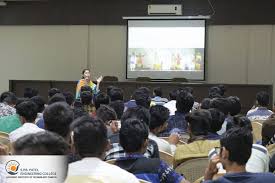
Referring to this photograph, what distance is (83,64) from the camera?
12.9 meters

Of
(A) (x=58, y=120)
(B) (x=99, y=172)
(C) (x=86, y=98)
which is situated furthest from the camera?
(C) (x=86, y=98)

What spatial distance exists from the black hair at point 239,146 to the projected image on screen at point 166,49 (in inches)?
387

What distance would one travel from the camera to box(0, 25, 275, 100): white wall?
472 inches

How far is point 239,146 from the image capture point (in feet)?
7.24

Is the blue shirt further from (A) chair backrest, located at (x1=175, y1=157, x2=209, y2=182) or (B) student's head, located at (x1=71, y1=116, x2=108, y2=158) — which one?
(A) chair backrest, located at (x1=175, y1=157, x2=209, y2=182)

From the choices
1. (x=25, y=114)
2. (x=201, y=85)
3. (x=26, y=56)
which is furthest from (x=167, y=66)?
(x=25, y=114)

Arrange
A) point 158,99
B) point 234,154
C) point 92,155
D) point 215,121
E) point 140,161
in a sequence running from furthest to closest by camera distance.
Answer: point 158,99 < point 215,121 < point 140,161 < point 234,154 < point 92,155

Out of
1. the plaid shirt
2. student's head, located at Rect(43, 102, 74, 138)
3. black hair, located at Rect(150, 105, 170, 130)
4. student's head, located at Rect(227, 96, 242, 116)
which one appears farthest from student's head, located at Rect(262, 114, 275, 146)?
student's head, located at Rect(43, 102, 74, 138)

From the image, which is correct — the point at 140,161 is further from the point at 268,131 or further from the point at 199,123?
the point at 268,131

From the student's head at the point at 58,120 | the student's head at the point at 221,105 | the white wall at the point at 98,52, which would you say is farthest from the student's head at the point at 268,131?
the white wall at the point at 98,52

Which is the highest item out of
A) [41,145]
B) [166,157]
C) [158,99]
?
[41,145]

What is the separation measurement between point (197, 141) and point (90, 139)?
1.40 m

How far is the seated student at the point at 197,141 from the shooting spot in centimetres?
301

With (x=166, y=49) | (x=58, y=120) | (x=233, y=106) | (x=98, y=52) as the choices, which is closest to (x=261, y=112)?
(x=233, y=106)
